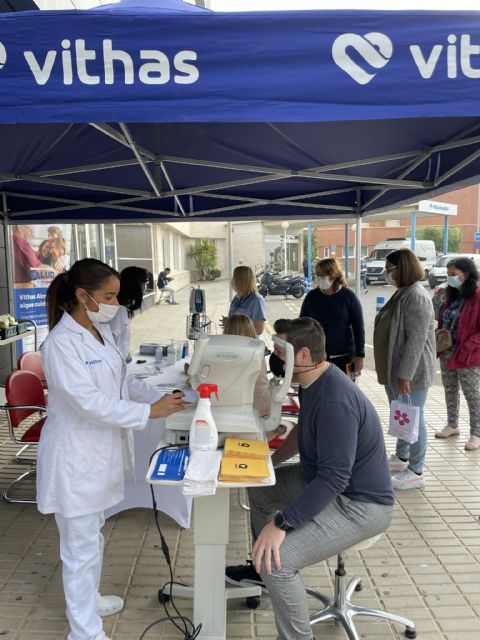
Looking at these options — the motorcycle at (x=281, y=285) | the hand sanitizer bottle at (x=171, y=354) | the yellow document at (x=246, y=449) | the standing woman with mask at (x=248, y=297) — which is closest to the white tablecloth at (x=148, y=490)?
the hand sanitizer bottle at (x=171, y=354)

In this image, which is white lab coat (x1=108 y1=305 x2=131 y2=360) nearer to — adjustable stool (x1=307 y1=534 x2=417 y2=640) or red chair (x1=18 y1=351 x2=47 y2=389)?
red chair (x1=18 y1=351 x2=47 y2=389)

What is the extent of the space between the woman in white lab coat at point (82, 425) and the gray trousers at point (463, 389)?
3.07 meters

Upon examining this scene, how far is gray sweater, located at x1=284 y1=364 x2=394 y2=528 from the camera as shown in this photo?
70.9 inches

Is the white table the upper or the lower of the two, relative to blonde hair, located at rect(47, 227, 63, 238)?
lower

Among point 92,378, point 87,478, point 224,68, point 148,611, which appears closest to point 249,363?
point 92,378

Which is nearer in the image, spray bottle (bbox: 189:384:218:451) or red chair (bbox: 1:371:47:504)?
spray bottle (bbox: 189:384:218:451)

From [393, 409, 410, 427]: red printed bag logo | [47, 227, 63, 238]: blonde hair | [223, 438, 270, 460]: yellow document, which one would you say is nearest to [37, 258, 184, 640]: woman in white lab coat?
[223, 438, 270, 460]: yellow document

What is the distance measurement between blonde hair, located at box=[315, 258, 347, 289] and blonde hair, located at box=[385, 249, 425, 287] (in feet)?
2.48

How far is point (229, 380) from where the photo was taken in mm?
2014

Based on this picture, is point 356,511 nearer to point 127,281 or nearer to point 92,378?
point 92,378

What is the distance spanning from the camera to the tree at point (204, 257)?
31266 mm

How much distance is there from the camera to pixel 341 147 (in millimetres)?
3506

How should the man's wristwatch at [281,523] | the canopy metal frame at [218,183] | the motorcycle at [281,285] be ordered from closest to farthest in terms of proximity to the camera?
the man's wristwatch at [281,523], the canopy metal frame at [218,183], the motorcycle at [281,285]

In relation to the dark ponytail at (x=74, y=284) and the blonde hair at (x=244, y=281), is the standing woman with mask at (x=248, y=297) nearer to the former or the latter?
the blonde hair at (x=244, y=281)
